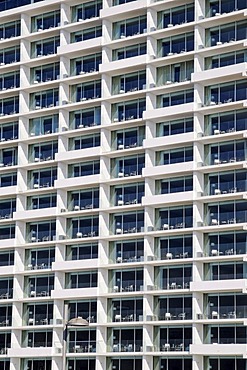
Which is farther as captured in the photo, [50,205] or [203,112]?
[50,205]

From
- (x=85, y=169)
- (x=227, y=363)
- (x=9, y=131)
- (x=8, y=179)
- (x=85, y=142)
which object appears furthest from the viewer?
(x=9, y=131)

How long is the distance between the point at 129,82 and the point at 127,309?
17.1 m

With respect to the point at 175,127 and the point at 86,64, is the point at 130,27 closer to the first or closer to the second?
the point at 86,64

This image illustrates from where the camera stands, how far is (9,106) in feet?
264

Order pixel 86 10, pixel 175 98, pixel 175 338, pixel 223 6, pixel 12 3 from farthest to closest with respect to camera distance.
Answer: pixel 12 3 → pixel 86 10 → pixel 175 98 → pixel 223 6 → pixel 175 338

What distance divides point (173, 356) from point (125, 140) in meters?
16.6

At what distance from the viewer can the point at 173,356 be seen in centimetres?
6719

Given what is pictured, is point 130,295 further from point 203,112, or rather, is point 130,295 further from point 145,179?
point 203,112

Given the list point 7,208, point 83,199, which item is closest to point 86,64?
point 83,199

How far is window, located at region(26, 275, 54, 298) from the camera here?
7444cm

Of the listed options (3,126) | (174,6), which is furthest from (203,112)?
(3,126)

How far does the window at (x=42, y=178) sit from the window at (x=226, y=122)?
45.9 feet

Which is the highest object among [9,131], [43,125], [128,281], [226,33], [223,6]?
[223,6]

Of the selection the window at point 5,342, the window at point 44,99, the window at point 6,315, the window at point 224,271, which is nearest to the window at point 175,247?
the window at point 224,271
